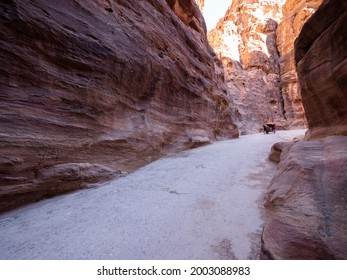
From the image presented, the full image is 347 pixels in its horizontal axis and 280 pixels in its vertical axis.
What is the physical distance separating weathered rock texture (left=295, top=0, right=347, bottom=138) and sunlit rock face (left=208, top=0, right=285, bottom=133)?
16.8 metres

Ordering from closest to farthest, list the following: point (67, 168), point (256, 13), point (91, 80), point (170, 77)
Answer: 1. point (67, 168)
2. point (91, 80)
3. point (170, 77)
4. point (256, 13)

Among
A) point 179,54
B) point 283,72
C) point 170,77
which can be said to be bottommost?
point 170,77

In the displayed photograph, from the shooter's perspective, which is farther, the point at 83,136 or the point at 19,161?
the point at 83,136

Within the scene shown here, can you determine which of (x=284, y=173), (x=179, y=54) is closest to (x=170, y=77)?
(x=179, y=54)

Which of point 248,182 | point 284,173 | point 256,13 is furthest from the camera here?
point 256,13

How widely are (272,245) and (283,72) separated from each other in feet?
111

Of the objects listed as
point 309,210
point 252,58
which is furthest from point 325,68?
point 252,58

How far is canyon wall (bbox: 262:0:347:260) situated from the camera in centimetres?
161

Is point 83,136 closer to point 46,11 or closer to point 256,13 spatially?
point 46,11

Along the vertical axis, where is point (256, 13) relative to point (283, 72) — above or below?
above

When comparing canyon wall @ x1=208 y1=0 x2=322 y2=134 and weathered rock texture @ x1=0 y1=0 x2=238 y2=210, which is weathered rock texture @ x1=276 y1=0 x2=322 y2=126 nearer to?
canyon wall @ x1=208 y1=0 x2=322 y2=134

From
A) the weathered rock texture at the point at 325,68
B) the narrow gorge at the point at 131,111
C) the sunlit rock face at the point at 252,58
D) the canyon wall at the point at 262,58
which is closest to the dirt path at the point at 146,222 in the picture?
the narrow gorge at the point at 131,111

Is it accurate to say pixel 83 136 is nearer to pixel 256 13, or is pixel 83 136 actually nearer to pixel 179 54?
pixel 179 54

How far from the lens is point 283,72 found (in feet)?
94.0
